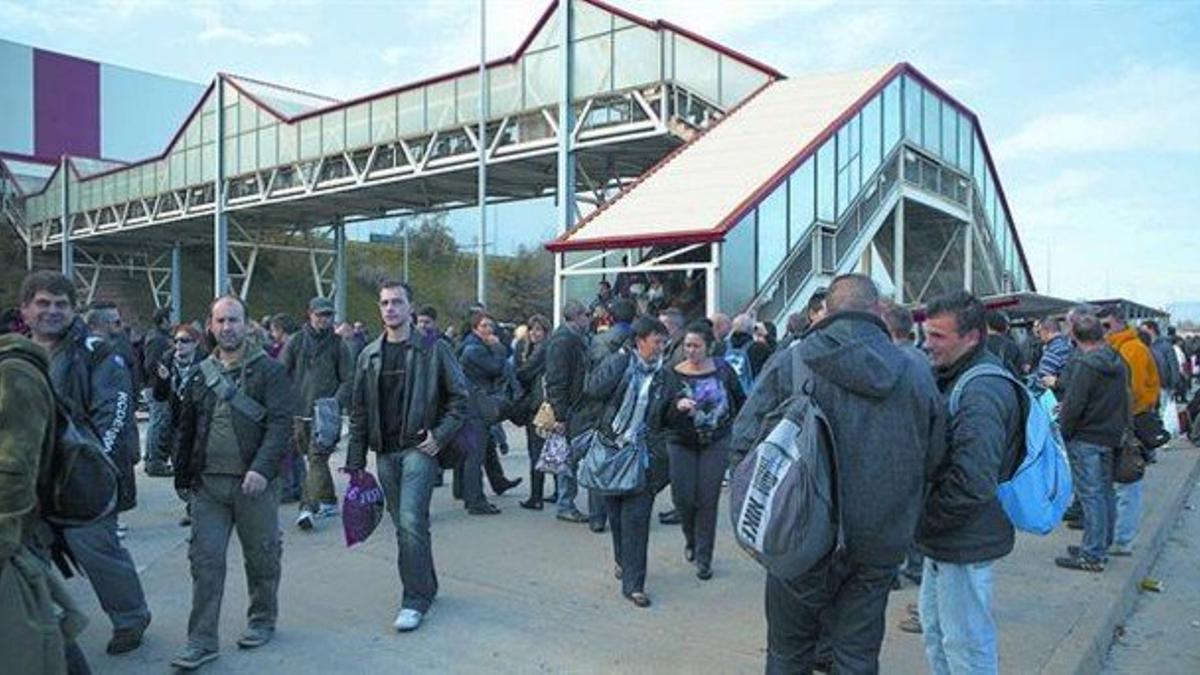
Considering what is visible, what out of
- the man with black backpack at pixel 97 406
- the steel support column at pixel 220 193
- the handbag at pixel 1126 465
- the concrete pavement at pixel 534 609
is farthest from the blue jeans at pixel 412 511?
the steel support column at pixel 220 193

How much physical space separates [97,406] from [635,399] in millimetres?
3052

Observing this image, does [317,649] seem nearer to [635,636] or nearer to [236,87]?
[635,636]

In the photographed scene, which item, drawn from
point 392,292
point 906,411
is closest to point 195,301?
point 392,292

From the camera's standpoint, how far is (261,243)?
3372cm

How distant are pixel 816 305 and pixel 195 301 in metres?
40.4

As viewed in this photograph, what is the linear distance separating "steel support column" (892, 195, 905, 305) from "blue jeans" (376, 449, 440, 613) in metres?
16.3

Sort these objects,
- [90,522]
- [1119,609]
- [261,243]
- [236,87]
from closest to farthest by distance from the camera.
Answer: [90,522] → [1119,609] → [236,87] → [261,243]

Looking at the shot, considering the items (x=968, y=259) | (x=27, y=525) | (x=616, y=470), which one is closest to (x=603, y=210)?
(x=616, y=470)

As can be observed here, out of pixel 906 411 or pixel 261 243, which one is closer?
pixel 906 411

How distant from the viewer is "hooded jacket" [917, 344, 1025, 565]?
3287 millimetres

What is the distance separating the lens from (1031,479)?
3475 mm

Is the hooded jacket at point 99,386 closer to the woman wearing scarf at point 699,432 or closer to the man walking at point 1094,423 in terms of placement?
the woman wearing scarf at point 699,432

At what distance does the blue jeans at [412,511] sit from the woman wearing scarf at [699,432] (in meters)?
1.65

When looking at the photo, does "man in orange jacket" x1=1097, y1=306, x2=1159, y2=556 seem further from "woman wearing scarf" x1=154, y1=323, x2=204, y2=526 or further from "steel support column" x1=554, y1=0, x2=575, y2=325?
"steel support column" x1=554, y1=0, x2=575, y2=325
